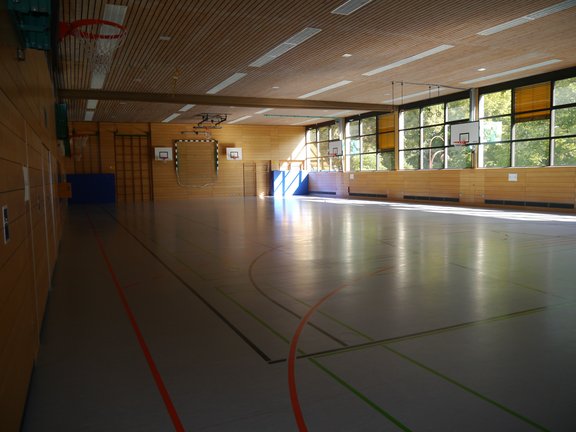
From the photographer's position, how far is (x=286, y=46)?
37.6 feet

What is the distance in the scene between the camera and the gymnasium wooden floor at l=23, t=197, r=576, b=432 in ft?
8.84

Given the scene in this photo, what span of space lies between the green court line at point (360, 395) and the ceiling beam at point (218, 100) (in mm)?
15554

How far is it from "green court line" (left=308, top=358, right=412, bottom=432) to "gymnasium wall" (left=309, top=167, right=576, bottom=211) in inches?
564

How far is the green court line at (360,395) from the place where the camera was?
257 cm

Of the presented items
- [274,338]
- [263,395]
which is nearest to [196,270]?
[274,338]

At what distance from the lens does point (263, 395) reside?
2.91 meters

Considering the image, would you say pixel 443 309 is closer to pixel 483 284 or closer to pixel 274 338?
pixel 483 284

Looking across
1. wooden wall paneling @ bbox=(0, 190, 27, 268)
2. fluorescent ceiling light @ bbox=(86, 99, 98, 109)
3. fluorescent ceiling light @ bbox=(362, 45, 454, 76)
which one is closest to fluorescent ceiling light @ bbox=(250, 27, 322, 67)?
fluorescent ceiling light @ bbox=(362, 45, 454, 76)

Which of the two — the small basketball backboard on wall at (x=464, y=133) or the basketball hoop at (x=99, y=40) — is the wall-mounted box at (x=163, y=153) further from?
the small basketball backboard on wall at (x=464, y=133)

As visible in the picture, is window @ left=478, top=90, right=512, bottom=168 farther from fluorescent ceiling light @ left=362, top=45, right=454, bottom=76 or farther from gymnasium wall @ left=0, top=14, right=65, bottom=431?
gymnasium wall @ left=0, top=14, right=65, bottom=431

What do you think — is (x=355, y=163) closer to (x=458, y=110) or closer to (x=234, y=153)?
(x=234, y=153)

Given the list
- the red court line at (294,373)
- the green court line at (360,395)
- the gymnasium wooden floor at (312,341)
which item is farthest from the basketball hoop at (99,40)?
the green court line at (360,395)

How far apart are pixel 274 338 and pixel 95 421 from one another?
159cm

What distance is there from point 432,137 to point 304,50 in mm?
10145
